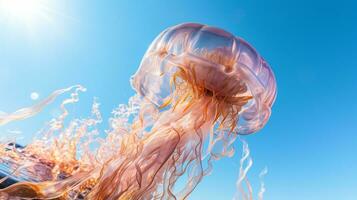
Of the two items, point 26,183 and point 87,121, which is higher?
point 87,121

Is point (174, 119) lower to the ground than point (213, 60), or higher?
lower

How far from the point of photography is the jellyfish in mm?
2832

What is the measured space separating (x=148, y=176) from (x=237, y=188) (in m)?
1.09

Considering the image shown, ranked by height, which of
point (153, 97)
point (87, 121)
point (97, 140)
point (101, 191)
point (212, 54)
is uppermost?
point (212, 54)

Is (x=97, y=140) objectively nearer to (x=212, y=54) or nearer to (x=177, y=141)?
(x=177, y=141)

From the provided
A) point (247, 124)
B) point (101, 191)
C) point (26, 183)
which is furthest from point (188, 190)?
point (26, 183)

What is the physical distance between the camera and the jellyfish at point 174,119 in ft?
9.29

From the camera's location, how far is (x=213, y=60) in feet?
9.89

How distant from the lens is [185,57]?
3012 millimetres

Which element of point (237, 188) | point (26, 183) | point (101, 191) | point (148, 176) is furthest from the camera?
point (237, 188)

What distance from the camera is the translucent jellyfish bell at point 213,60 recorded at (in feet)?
9.82

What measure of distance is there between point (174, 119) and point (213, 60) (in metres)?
0.77

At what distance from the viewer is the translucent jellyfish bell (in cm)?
299

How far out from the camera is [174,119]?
10.8 ft
